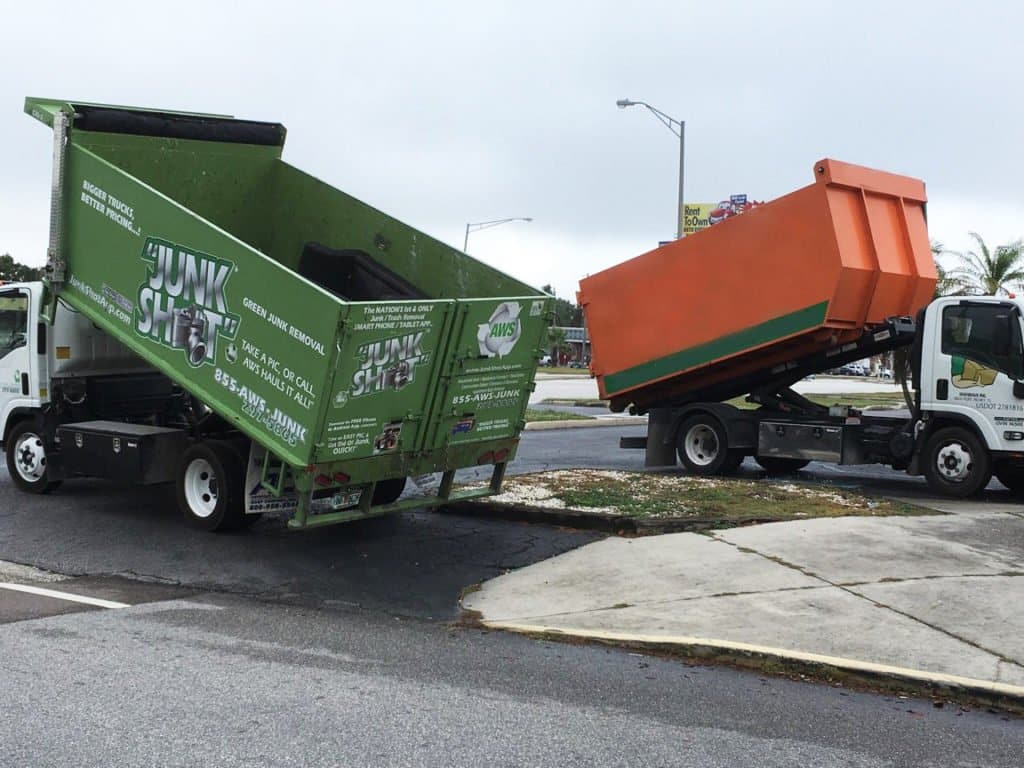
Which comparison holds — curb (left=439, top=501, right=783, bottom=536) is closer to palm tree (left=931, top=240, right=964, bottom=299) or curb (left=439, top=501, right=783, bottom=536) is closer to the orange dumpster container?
the orange dumpster container

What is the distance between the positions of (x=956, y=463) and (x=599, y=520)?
16.9ft

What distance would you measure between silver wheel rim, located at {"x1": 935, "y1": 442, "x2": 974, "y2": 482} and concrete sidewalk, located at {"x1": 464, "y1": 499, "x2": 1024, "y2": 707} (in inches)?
106

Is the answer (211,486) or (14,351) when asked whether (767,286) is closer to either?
(211,486)

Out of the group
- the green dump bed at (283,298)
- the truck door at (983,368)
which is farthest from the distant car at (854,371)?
the green dump bed at (283,298)

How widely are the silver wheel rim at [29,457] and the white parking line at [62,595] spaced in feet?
12.7

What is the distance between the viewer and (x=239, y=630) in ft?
22.9

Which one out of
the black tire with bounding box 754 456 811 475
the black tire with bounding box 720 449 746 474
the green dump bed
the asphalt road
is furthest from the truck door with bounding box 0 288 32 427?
the black tire with bounding box 754 456 811 475

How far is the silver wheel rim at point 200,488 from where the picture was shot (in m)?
9.94

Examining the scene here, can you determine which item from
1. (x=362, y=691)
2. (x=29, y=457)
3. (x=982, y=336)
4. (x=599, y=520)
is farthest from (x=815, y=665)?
(x=29, y=457)

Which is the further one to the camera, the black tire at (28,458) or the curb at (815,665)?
the black tire at (28,458)

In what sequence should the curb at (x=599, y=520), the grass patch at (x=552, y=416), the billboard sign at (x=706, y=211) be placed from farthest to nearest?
the billboard sign at (x=706, y=211)
the grass patch at (x=552, y=416)
the curb at (x=599, y=520)

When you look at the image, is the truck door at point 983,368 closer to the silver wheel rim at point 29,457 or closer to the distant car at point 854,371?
the silver wheel rim at point 29,457

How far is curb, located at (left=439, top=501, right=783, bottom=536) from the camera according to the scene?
9.80m

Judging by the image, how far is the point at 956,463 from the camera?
1275cm
